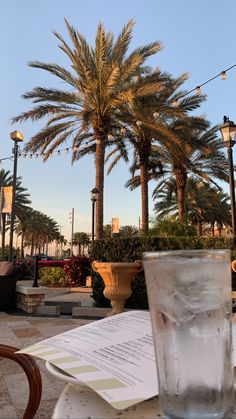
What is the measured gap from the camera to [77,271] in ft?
40.9

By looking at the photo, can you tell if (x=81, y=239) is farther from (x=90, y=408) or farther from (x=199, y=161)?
(x=90, y=408)

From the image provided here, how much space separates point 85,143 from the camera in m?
Result: 15.3

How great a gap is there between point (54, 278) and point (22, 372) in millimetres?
9684

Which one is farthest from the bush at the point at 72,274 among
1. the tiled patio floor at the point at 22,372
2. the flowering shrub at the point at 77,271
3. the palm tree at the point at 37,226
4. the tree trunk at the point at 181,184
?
the palm tree at the point at 37,226

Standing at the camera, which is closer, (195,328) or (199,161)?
(195,328)

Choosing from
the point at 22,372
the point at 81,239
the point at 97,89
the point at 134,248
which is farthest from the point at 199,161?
the point at 81,239

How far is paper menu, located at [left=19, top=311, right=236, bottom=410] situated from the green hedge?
19.5 feet

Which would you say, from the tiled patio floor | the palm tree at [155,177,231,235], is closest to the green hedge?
the tiled patio floor

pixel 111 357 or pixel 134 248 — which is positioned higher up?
pixel 134 248

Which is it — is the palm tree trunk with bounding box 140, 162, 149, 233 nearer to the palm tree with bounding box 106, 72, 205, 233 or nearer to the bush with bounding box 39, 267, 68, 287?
the palm tree with bounding box 106, 72, 205, 233

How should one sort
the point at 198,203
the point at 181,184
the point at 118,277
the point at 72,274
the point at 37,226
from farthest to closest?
the point at 37,226, the point at 198,203, the point at 181,184, the point at 72,274, the point at 118,277

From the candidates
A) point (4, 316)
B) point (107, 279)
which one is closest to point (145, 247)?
point (107, 279)

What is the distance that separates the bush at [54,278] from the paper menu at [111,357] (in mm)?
11905

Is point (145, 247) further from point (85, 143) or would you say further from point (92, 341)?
point (85, 143)
